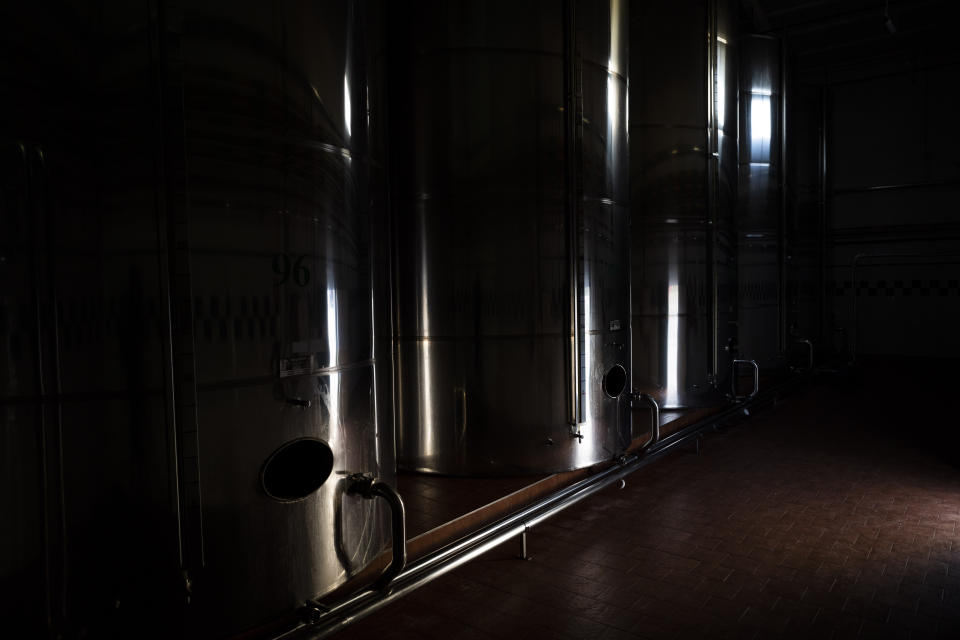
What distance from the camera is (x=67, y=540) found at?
1.89m

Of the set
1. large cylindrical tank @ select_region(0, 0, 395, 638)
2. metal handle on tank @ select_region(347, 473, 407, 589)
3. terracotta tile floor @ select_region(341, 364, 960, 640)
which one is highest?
large cylindrical tank @ select_region(0, 0, 395, 638)

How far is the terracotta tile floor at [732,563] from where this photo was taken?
3.10 m

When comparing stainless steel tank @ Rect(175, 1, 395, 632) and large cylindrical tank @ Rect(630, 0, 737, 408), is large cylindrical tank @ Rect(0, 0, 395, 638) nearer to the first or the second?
stainless steel tank @ Rect(175, 1, 395, 632)

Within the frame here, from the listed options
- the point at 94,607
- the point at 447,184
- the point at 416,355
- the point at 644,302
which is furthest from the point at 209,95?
the point at 644,302

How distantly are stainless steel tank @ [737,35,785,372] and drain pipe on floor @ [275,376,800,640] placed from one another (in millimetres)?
4044

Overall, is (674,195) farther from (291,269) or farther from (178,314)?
(178,314)

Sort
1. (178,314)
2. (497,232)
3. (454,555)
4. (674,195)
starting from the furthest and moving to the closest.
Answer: (674,195), (497,232), (454,555), (178,314)

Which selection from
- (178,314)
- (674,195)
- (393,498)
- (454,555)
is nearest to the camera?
(178,314)

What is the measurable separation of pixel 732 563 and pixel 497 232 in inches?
98.7

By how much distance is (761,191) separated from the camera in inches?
358

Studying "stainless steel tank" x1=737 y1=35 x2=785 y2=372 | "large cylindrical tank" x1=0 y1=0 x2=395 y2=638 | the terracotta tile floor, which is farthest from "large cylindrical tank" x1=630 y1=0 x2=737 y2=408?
"large cylindrical tank" x1=0 y1=0 x2=395 y2=638

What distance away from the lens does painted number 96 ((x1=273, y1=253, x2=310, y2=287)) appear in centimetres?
235

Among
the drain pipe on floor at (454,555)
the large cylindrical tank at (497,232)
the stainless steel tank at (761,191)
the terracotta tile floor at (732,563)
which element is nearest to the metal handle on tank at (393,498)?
the drain pipe on floor at (454,555)

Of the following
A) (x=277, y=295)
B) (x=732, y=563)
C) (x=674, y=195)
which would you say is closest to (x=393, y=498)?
(x=277, y=295)
